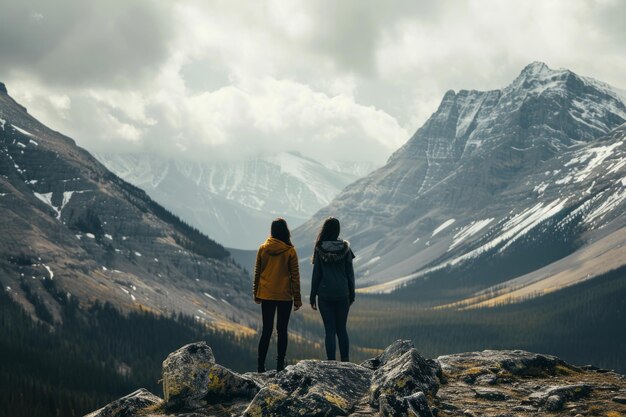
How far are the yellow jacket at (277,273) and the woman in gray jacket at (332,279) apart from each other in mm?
1144

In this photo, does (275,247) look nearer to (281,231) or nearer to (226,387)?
(281,231)

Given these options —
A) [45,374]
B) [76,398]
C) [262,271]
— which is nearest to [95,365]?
[45,374]

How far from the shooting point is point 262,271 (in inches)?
988

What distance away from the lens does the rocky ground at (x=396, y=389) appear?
741 inches

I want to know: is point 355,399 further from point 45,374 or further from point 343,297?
point 45,374

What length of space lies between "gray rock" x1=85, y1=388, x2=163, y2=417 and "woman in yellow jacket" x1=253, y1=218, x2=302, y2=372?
479 cm

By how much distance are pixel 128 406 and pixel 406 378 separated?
9.42m

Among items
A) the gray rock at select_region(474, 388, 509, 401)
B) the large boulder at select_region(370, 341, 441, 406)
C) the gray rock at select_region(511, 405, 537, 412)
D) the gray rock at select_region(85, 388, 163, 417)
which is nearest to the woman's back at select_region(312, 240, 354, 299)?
the large boulder at select_region(370, 341, 441, 406)

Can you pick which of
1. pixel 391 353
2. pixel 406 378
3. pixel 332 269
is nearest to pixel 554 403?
pixel 406 378

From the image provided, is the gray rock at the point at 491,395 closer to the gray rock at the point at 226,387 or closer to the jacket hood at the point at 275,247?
the gray rock at the point at 226,387

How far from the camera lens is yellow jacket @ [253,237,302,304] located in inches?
971

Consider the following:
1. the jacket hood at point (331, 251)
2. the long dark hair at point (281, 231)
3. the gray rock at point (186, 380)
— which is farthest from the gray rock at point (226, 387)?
the jacket hood at point (331, 251)

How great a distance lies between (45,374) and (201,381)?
172 meters

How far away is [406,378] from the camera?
1941 cm
